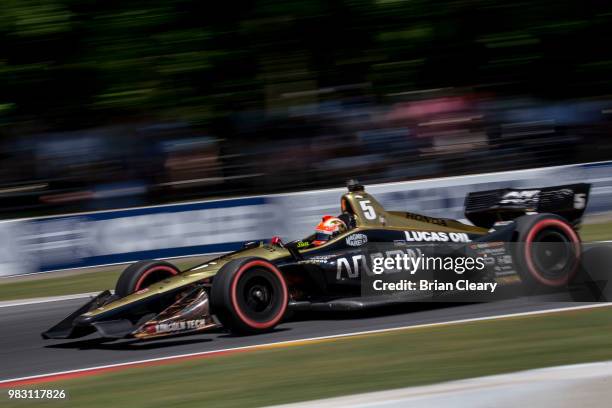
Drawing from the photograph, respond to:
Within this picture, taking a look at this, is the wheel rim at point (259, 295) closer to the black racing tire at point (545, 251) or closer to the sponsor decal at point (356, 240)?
the sponsor decal at point (356, 240)

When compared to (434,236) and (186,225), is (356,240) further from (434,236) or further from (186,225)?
(186,225)

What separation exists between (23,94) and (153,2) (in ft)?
10.4

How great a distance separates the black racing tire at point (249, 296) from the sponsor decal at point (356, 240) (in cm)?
78

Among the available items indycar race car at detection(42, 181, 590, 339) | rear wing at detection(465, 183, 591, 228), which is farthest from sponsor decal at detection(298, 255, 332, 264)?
rear wing at detection(465, 183, 591, 228)

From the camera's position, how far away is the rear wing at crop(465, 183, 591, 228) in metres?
Answer: 8.52

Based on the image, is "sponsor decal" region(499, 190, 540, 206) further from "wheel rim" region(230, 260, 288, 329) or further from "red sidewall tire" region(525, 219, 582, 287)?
"wheel rim" region(230, 260, 288, 329)

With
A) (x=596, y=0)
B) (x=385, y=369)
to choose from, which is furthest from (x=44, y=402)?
(x=596, y=0)

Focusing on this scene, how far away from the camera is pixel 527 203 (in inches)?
339

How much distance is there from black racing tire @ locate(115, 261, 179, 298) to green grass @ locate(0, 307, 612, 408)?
1500 millimetres

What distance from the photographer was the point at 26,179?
1508 centimetres

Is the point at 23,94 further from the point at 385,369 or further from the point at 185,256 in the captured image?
the point at 385,369

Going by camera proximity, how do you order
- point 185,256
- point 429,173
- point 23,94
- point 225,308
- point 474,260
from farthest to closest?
point 23,94 < point 429,173 < point 185,256 < point 474,260 < point 225,308

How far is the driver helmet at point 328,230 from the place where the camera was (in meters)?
8.03

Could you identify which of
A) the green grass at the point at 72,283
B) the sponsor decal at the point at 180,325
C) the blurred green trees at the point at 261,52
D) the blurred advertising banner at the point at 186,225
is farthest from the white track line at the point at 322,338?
the blurred green trees at the point at 261,52
